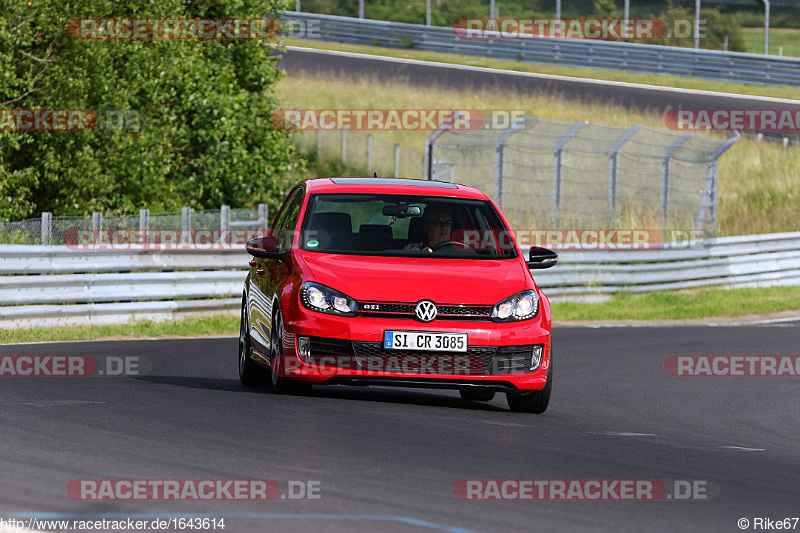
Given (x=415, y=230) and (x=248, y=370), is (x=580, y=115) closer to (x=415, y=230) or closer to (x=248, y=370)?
(x=248, y=370)

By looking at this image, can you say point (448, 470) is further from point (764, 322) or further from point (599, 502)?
point (764, 322)

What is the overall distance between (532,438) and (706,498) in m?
1.91

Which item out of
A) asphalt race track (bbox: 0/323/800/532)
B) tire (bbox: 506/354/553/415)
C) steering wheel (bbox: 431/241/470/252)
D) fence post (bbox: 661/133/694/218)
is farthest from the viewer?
fence post (bbox: 661/133/694/218)

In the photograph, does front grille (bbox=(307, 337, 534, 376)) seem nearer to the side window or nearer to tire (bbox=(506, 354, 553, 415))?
tire (bbox=(506, 354, 553, 415))

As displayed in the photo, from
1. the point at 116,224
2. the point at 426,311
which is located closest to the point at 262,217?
the point at 116,224

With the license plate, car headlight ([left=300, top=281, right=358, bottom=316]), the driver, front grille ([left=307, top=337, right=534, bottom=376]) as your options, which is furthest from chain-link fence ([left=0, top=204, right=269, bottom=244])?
the license plate

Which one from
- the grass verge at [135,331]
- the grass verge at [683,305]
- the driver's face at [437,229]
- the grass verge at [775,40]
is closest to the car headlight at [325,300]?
the driver's face at [437,229]

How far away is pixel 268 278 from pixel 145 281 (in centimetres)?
757

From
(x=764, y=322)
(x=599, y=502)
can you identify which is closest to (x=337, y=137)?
(x=764, y=322)

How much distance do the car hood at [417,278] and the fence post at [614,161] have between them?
53.3 ft

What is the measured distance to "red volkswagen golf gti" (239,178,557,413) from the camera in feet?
29.7

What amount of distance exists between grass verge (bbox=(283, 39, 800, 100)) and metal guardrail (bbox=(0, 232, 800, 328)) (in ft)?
61.9

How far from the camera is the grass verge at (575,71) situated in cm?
4159

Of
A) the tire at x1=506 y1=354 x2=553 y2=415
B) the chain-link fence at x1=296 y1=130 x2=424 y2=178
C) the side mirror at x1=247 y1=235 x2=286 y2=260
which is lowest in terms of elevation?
the chain-link fence at x1=296 y1=130 x2=424 y2=178
